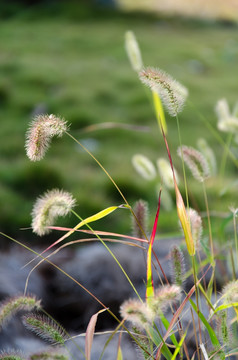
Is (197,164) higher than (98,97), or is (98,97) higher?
(197,164)

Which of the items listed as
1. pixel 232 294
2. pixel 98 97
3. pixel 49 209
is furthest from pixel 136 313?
pixel 98 97

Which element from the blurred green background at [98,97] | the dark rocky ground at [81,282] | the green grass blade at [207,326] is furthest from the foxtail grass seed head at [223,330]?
the blurred green background at [98,97]

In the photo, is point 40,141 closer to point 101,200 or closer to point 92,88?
point 101,200

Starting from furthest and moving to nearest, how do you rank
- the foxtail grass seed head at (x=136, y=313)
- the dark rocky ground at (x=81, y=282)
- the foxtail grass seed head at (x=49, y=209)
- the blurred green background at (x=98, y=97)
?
the blurred green background at (x=98, y=97) → the dark rocky ground at (x=81, y=282) → the foxtail grass seed head at (x=49, y=209) → the foxtail grass seed head at (x=136, y=313)

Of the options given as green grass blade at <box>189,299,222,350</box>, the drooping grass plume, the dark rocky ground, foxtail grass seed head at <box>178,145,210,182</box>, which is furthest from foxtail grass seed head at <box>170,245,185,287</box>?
the dark rocky ground

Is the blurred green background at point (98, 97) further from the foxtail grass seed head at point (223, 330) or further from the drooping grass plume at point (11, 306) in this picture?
the drooping grass plume at point (11, 306)

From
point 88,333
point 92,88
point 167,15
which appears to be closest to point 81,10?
point 167,15

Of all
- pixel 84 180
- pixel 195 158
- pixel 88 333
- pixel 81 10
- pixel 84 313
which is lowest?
pixel 81 10

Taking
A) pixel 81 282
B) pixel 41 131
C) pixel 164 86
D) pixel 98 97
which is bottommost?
pixel 98 97

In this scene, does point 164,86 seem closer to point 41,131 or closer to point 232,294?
point 41,131
